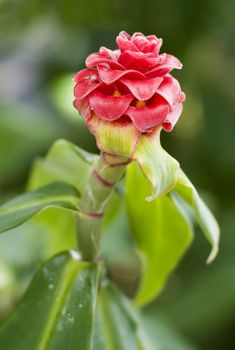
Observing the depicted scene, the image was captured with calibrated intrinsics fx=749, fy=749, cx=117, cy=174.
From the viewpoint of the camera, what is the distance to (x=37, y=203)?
30.4 inches

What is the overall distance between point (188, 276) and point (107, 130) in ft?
4.06

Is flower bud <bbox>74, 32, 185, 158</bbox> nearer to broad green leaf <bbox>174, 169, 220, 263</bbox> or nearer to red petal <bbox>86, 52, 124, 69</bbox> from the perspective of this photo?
red petal <bbox>86, 52, 124, 69</bbox>

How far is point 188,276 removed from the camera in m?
1.82

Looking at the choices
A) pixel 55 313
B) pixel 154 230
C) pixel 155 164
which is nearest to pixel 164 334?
pixel 154 230

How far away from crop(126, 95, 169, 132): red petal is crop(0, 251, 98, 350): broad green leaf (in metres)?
0.21

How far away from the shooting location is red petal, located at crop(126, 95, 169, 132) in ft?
2.03

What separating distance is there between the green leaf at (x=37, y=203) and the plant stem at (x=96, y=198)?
17 mm

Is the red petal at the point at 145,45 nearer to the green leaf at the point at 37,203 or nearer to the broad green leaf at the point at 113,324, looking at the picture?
the green leaf at the point at 37,203

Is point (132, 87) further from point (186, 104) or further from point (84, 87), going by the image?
point (186, 104)

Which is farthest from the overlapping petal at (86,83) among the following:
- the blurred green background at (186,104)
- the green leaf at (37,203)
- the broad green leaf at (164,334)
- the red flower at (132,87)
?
the blurred green background at (186,104)

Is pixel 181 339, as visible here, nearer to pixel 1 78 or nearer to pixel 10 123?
pixel 10 123

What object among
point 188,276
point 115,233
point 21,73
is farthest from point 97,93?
point 21,73

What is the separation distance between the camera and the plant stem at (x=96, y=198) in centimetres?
70

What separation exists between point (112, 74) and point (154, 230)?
33 cm
